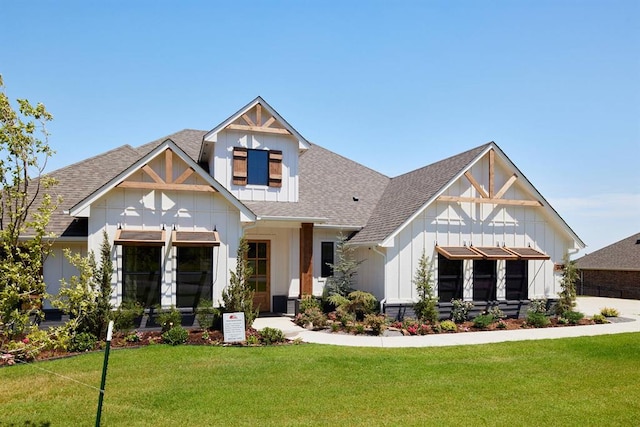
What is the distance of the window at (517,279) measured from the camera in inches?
700

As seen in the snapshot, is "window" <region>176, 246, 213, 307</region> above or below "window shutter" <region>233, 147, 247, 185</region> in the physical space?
below

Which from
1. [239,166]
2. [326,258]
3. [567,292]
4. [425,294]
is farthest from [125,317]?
[567,292]

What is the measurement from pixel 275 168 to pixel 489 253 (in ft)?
29.1

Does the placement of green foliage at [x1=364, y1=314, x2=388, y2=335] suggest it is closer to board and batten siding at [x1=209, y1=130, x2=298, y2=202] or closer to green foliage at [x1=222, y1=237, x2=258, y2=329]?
green foliage at [x1=222, y1=237, x2=258, y2=329]

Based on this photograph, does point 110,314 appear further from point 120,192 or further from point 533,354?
point 533,354

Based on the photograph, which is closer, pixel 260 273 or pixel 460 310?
pixel 460 310

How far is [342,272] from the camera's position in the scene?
57.7 ft

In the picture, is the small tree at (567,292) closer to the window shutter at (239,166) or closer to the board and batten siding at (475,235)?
A: the board and batten siding at (475,235)

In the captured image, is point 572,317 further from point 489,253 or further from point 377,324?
point 377,324

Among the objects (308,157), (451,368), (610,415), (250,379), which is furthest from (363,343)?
(308,157)

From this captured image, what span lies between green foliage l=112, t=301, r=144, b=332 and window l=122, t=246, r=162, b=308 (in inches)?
26.3

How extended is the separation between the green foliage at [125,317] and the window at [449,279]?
34.5ft

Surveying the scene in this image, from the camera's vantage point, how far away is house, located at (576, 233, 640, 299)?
30.6m

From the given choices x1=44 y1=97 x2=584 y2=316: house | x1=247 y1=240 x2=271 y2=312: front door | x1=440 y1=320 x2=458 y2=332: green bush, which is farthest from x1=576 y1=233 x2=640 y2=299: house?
x1=247 y1=240 x2=271 y2=312: front door
